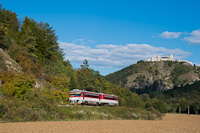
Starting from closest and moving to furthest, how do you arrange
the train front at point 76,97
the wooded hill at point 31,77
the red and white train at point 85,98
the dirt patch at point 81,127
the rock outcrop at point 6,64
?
1. the dirt patch at point 81,127
2. the wooded hill at point 31,77
3. the rock outcrop at point 6,64
4. the train front at point 76,97
5. the red and white train at point 85,98

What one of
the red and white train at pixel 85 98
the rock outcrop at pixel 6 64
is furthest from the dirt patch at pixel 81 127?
the rock outcrop at pixel 6 64

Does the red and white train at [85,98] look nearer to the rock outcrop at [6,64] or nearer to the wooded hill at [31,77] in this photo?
the wooded hill at [31,77]

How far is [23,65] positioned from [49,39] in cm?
1798

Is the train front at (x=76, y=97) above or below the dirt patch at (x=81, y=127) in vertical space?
above

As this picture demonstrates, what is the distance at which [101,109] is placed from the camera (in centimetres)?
3569

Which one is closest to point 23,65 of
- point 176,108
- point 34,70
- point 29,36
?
point 34,70

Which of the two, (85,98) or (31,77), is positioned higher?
(31,77)

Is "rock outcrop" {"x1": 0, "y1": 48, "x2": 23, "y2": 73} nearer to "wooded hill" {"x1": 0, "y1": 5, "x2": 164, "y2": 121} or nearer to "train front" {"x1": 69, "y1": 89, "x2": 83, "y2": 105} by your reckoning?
"wooded hill" {"x1": 0, "y1": 5, "x2": 164, "y2": 121}

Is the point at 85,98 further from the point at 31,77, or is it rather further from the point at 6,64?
the point at 6,64

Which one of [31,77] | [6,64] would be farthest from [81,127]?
[6,64]

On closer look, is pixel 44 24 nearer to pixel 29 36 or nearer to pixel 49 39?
pixel 49 39

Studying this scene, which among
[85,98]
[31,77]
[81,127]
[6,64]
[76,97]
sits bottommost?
[81,127]

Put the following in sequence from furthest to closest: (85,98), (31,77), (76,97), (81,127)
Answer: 1. (85,98)
2. (76,97)
3. (31,77)
4. (81,127)

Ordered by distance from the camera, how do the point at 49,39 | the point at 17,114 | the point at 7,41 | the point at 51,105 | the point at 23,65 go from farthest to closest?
the point at 49,39 < the point at 7,41 < the point at 23,65 < the point at 51,105 < the point at 17,114
